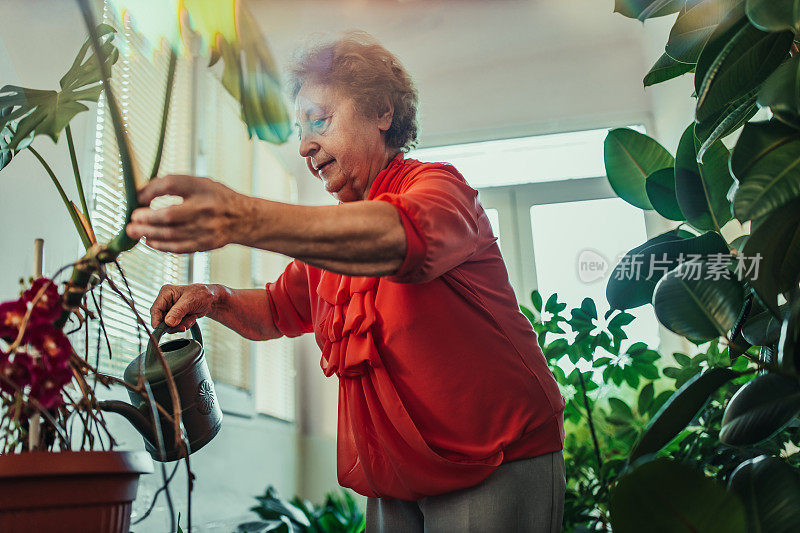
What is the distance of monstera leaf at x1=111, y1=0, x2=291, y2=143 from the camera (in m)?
0.68

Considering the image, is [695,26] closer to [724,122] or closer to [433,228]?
[724,122]

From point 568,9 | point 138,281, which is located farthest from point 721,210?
point 568,9

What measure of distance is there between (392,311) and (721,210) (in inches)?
22.6

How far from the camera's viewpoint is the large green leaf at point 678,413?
806mm

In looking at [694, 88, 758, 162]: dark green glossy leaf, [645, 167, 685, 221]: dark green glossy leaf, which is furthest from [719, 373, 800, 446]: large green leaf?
[645, 167, 685, 221]: dark green glossy leaf

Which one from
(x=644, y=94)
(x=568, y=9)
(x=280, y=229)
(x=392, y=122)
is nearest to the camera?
(x=280, y=229)

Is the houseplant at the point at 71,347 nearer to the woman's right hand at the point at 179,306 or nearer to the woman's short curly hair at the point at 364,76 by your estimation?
the woman's right hand at the point at 179,306

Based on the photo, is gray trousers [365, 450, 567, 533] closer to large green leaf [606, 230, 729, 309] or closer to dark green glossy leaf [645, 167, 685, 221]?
large green leaf [606, 230, 729, 309]

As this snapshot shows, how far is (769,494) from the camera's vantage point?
714 mm

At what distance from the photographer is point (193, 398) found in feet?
3.20

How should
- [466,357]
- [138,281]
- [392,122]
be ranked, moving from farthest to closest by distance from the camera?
[138,281], [392,122], [466,357]

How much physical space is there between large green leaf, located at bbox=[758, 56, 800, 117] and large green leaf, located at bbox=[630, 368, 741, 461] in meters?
0.33

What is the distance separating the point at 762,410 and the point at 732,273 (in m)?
0.20

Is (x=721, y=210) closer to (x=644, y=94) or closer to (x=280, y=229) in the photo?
(x=280, y=229)
